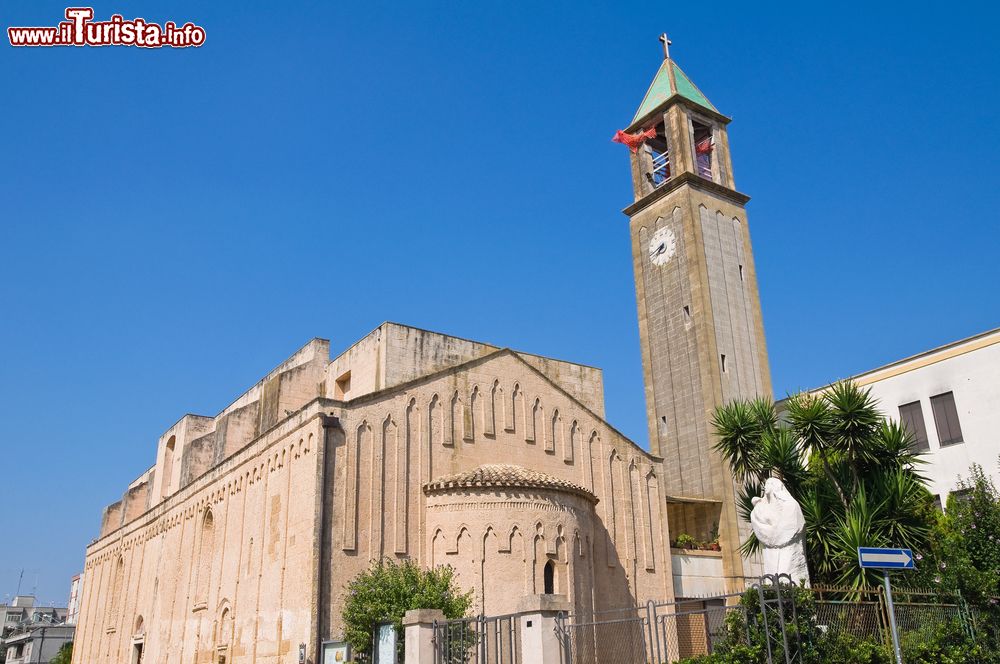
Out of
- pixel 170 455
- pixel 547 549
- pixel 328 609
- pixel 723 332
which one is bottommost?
pixel 328 609

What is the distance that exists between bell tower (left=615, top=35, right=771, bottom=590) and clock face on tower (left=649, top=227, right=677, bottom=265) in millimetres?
48

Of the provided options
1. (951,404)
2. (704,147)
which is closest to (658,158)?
(704,147)

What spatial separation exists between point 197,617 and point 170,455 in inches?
558

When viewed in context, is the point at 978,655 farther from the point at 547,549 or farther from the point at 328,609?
the point at 328,609

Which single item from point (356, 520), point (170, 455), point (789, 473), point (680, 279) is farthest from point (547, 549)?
point (170, 455)

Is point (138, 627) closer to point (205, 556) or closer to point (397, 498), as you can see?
point (205, 556)

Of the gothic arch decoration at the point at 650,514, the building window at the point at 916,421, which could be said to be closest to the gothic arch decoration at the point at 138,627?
the gothic arch decoration at the point at 650,514

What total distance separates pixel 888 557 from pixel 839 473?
8.05 meters

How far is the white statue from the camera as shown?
61.4 ft

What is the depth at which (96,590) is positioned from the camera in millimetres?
46688

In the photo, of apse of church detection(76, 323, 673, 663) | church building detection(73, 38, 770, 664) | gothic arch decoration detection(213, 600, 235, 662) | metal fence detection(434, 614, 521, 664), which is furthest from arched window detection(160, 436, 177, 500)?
metal fence detection(434, 614, 521, 664)

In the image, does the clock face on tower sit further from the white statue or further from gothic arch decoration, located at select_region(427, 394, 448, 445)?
the white statue

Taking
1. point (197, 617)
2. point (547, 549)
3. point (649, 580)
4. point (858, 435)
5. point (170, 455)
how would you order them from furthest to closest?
point (170, 455) < point (197, 617) < point (649, 580) < point (547, 549) < point (858, 435)

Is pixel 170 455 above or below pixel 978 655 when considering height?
above
